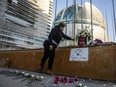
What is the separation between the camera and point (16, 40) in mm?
53000

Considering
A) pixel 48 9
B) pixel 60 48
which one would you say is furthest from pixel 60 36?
pixel 48 9

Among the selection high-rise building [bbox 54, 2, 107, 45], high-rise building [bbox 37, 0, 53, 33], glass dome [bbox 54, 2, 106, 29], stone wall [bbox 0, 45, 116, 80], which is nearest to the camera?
stone wall [bbox 0, 45, 116, 80]

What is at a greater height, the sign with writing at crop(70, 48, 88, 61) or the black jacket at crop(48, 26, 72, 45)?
the black jacket at crop(48, 26, 72, 45)

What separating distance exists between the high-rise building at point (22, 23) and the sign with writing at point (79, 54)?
39000 mm

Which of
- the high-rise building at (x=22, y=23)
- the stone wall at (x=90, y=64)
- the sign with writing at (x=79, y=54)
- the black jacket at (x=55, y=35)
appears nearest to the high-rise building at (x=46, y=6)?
the high-rise building at (x=22, y=23)

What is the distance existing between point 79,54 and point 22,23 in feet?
175

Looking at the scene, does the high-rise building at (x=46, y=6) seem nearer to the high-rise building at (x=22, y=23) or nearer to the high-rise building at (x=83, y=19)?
the high-rise building at (x=22, y=23)

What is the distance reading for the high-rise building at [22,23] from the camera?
160 feet

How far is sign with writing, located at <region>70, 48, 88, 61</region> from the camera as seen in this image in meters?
4.18

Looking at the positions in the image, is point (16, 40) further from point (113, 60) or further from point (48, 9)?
point (113, 60)

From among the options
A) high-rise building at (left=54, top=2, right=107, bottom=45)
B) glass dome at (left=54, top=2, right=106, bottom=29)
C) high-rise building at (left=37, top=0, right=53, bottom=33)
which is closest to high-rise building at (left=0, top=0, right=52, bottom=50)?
high-rise building at (left=37, top=0, right=53, bottom=33)

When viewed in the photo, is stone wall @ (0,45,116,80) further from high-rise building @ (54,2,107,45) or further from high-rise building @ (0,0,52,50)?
high-rise building @ (0,0,52,50)

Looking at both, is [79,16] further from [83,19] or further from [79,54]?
[79,54]

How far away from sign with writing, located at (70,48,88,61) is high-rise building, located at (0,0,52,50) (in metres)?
39.0
